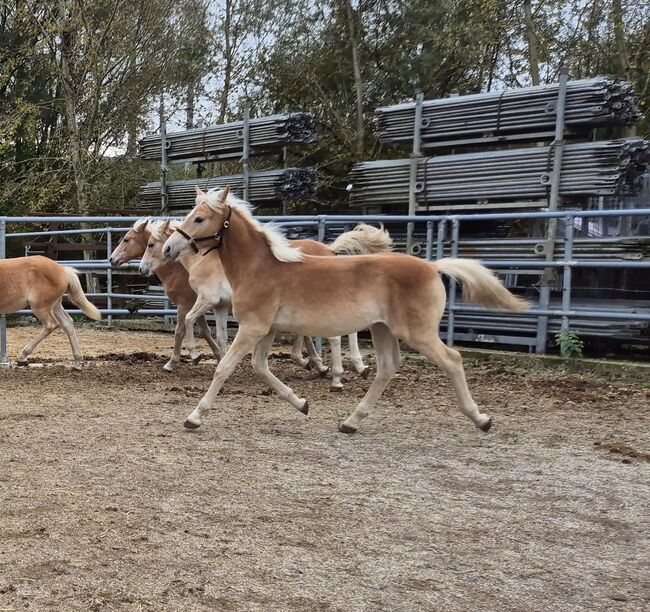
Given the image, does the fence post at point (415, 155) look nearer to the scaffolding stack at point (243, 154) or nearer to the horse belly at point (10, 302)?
the scaffolding stack at point (243, 154)

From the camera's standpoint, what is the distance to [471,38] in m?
17.4

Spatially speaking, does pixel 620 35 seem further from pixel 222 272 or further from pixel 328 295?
pixel 328 295

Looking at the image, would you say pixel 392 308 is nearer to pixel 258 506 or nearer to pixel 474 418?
pixel 474 418

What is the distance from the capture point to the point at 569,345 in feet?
26.7

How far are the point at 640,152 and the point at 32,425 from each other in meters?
7.63

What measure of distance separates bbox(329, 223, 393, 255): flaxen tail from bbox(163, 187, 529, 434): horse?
1782 mm

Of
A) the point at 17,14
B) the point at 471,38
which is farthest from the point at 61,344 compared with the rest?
the point at 471,38

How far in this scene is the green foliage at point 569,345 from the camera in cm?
814

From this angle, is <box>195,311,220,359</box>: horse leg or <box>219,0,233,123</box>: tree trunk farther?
<box>219,0,233,123</box>: tree trunk

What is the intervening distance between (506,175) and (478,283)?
16.2ft

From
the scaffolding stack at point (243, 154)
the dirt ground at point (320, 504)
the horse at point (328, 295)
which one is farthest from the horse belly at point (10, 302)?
the scaffolding stack at point (243, 154)

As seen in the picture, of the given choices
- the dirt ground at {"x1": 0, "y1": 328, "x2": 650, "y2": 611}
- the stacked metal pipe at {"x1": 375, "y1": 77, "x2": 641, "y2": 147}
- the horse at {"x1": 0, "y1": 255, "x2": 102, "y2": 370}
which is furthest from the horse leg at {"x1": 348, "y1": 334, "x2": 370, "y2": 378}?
the stacked metal pipe at {"x1": 375, "y1": 77, "x2": 641, "y2": 147}

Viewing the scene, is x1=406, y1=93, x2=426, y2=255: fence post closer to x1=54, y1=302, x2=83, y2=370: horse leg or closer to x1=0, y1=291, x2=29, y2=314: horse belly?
x1=54, y1=302, x2=83, y2=370: horse leg

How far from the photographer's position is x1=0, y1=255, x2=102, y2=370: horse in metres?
8.08
